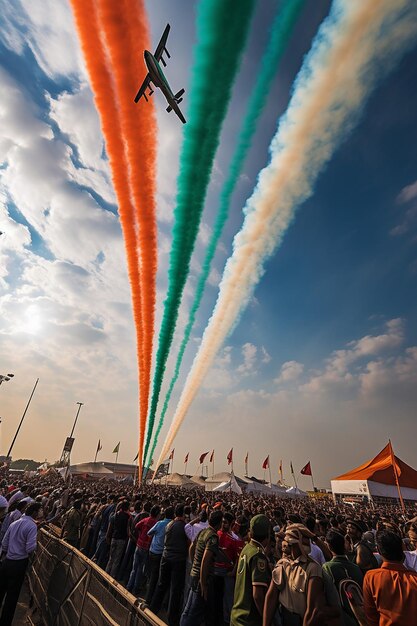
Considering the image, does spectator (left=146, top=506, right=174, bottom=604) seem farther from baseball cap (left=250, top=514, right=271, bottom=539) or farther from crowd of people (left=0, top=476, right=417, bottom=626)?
baseball cap (left=250, top=514, right=271, bottom=539)

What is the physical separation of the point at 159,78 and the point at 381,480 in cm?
3910

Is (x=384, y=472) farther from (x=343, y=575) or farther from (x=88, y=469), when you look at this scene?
(x=88, y=469)

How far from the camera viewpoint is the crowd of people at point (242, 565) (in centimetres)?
273

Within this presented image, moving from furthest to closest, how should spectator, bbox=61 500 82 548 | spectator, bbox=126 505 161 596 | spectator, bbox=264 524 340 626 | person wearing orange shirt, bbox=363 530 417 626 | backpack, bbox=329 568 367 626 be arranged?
spectator, bbox=61 500 82 548, spectator, bbox=126 505 161 596, backpack, bbox=329 568 367 626, spectator, bbox=264 524 340 626, person wearing orange shirt, bbox=363 530 417 626

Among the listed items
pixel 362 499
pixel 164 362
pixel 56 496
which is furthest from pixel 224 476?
pixel 56 496

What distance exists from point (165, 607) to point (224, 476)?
1272 inches

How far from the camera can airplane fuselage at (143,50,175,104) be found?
14273 millimetres

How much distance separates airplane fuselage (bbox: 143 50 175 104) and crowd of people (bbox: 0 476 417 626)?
58.8 ft

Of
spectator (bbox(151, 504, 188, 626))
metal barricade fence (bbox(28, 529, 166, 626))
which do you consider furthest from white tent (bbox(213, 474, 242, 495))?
spectator (bbox(151, 504, 188, 626))

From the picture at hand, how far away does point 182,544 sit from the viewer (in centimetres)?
600

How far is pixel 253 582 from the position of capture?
10.6 ft

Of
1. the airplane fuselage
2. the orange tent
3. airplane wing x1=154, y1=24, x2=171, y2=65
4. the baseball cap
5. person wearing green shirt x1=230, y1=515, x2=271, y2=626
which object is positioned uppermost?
airplane wing x1=154, y1=24, x2=171, y2=65

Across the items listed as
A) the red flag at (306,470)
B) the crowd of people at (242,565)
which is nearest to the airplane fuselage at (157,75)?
the crowd of people at (242,565)

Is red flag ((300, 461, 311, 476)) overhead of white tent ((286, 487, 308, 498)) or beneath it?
overhead
